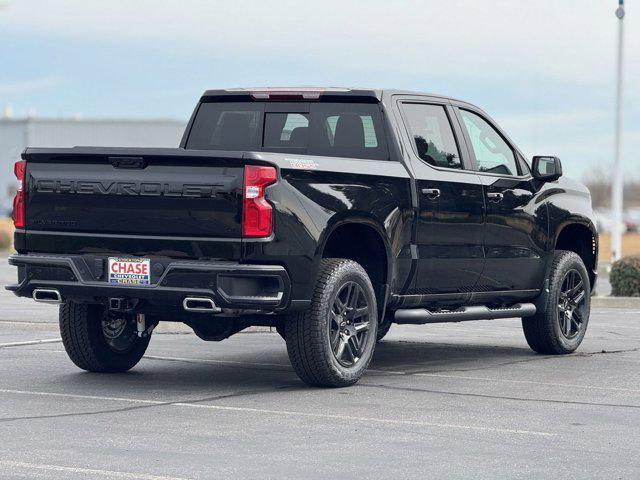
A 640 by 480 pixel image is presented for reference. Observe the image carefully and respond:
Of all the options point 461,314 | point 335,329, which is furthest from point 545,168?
→ point 335,329

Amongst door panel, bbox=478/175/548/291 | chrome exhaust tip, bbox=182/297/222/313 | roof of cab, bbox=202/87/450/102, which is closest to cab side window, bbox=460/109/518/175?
door panel, bbox=478/175/548/291

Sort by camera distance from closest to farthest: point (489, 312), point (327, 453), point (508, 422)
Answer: point (327, 453) → point (508, 422) → point (489, 312)

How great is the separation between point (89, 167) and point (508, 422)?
11.0 feet

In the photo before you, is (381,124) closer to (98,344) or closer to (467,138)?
(467,138)

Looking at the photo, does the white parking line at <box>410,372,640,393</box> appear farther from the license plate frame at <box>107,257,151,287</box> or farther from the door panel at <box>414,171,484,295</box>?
the license plate frame at <box>107,257,151,287</box>

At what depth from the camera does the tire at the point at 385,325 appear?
36.4ft

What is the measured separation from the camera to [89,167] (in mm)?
9828

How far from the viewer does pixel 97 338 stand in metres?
10.8

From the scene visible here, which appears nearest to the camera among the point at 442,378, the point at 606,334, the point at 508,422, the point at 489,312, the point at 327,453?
the point at 327,453

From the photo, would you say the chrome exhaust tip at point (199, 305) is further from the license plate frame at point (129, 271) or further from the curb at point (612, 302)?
the curb at point (612, 302)

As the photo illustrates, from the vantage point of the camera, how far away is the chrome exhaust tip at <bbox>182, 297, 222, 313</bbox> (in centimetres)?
932

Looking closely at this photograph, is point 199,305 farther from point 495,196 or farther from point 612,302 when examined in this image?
point 612,302

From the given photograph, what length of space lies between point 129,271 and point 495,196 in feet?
11.3

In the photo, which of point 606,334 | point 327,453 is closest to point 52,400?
point 327,453
